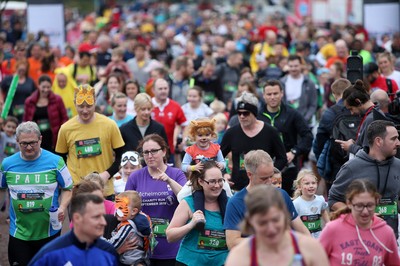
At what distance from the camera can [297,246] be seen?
19.5 ft

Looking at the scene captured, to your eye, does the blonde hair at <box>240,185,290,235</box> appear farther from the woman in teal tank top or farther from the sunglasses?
the sunglasses

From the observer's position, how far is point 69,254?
6.71 m

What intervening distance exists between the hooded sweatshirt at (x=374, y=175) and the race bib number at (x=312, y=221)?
1.39 meters

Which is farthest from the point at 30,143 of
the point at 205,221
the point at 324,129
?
the point at 324,129

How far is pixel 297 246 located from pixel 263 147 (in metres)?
5.01

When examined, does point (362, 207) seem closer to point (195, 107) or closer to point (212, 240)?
point (212, 240)

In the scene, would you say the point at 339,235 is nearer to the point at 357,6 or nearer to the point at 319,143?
the point at 319,143

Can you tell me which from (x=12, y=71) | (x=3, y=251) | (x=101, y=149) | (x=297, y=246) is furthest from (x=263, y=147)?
(x=12, y=71)

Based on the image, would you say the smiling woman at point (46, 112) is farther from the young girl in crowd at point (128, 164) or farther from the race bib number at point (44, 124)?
the young girl in crowd at point (128, 164)

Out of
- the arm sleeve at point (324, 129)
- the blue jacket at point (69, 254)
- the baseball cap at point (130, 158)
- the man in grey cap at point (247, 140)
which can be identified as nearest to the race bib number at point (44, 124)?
the baseball cap at point (130, 158)

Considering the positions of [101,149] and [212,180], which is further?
[101,149]

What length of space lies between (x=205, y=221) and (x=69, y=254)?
6.04 ft

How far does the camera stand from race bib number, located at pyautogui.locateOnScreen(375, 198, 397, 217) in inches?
334

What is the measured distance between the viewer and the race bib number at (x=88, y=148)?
10977 millimetres
